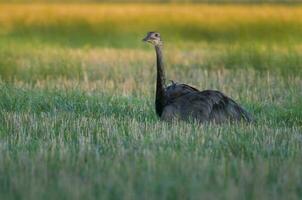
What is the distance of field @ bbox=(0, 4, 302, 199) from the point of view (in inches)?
261

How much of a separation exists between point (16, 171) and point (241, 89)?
8.10m

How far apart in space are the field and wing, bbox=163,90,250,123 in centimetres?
33

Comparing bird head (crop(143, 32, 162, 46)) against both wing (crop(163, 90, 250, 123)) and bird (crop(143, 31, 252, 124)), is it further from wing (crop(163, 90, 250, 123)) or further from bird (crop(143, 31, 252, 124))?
wing (crop(163, 90, 250, 123))

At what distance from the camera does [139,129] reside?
9602 mm

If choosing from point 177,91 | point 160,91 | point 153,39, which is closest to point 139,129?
point 160,91

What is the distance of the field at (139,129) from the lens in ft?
21.7

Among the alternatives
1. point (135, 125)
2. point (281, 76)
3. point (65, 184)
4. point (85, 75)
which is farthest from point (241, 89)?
point (65, 184)

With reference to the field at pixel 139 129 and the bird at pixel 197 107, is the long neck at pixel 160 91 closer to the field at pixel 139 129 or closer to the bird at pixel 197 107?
the bird at pixel 197 107

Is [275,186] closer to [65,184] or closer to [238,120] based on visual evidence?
[65,184]

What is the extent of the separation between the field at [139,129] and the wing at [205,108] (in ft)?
1.07

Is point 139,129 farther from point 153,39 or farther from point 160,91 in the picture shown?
point 153,39

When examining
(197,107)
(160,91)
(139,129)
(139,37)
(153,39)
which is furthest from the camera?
(139,37)

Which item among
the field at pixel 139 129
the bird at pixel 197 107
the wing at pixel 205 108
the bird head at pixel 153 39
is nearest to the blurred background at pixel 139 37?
the field at pixel 139 129

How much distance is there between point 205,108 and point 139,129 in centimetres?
129
